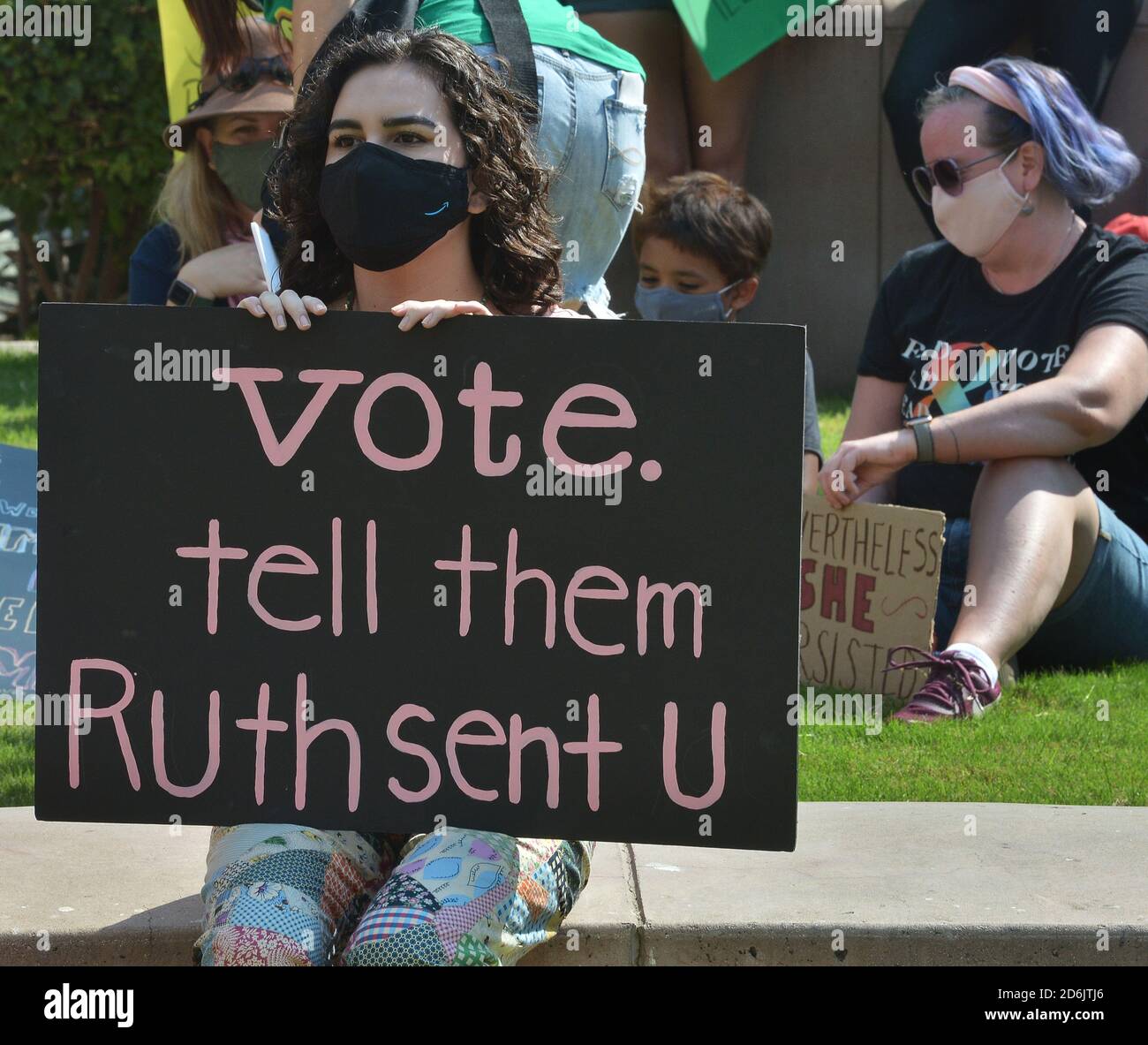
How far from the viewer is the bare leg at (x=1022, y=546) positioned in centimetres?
392

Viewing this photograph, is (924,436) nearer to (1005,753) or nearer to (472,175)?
(1005,753)

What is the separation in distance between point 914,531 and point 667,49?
12.9 ft

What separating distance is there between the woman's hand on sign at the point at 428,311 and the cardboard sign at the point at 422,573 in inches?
0.8

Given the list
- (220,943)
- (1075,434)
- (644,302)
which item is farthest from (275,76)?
(220,943)

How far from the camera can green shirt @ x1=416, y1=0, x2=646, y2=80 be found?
3119 millimetres

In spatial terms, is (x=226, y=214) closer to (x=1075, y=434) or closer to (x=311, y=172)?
(x=311, y=172)

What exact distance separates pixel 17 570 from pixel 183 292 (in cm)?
85

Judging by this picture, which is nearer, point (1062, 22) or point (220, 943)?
point (220, 943)

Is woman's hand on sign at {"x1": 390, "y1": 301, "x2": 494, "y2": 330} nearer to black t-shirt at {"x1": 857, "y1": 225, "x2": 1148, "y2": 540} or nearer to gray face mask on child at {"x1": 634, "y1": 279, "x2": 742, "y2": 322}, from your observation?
black t-shirt at {"x1": 857, "y1": 225, "x2": 1148, "y2": 540}

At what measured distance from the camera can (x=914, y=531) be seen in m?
4.06

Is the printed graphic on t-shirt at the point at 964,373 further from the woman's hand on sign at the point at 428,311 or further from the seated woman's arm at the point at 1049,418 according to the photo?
the woman's hand on sign at the point at 428,311

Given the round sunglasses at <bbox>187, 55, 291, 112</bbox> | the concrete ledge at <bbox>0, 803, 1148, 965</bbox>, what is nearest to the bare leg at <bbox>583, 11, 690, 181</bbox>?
the round sunglasses at <bbox>187, 55, 291, 112</bbox>

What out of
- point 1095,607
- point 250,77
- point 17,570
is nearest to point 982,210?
point 1095,607

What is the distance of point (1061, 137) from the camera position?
4.29 metres
